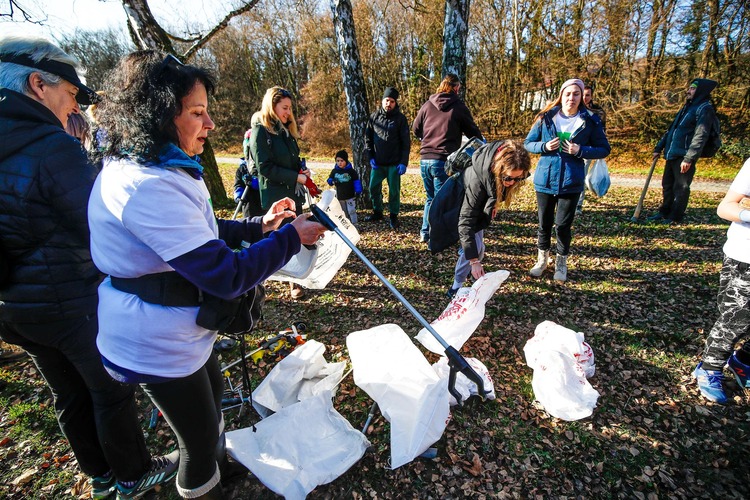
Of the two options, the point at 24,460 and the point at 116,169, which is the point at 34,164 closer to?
the point at 116,169

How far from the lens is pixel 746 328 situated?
2.49 meters

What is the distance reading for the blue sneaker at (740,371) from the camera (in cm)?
276

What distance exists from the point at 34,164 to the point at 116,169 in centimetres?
61

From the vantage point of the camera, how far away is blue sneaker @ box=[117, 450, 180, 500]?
2082mm

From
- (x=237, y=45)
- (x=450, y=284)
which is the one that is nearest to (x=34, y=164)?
(x=450, y=284)

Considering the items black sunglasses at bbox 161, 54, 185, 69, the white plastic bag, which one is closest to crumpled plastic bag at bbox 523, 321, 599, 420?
black sunglasses at bbox 161, 54, 185, 69

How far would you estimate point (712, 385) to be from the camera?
2.76 m

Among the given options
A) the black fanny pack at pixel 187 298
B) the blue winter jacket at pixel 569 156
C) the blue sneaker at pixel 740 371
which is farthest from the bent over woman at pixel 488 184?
the black fanny pack at pixel 187 298

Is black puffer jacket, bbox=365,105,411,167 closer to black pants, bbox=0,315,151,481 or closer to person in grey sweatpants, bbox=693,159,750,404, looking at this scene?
person in grey sweatpants, bbox=693,159,750,404

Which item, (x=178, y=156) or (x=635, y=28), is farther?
(x=635, y=28)

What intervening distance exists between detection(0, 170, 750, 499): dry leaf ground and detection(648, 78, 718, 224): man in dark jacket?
1.03 metres

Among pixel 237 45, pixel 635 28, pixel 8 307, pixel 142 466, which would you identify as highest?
pixel 237 45

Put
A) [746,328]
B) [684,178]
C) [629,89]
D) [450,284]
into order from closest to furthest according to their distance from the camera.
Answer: [746,328]
[450,284]
[684,178]
[629,89]

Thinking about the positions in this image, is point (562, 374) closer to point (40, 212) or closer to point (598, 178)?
point (40, 212)
